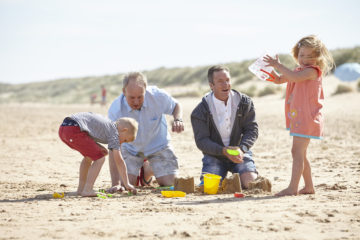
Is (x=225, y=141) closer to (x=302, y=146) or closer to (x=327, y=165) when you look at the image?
(x=302, y=146)

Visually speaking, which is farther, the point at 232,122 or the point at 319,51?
the point at 232,122

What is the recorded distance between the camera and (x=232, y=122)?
230 inches

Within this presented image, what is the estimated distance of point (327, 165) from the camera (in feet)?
24.2

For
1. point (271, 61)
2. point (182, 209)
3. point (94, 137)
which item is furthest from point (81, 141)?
point (271, 61)

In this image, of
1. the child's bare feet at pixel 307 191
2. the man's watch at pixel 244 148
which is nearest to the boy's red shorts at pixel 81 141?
the man's watch at pixel 244 148

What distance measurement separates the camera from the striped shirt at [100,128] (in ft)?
17.1

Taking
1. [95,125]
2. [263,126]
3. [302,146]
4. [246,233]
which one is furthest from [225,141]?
[263,126]

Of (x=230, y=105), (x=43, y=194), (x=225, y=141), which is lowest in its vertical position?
(x=43, y=194)

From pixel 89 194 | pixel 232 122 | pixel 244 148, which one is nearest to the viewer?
pixel 89 194

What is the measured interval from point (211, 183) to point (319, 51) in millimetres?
1810

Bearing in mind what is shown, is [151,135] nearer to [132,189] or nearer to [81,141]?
[132,189]

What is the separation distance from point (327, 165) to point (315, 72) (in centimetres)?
286

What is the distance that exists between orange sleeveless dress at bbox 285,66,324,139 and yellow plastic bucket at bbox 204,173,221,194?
39.3 inches

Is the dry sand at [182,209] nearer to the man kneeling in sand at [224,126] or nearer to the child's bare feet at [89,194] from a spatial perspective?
the child's bare feet at [89,194]
